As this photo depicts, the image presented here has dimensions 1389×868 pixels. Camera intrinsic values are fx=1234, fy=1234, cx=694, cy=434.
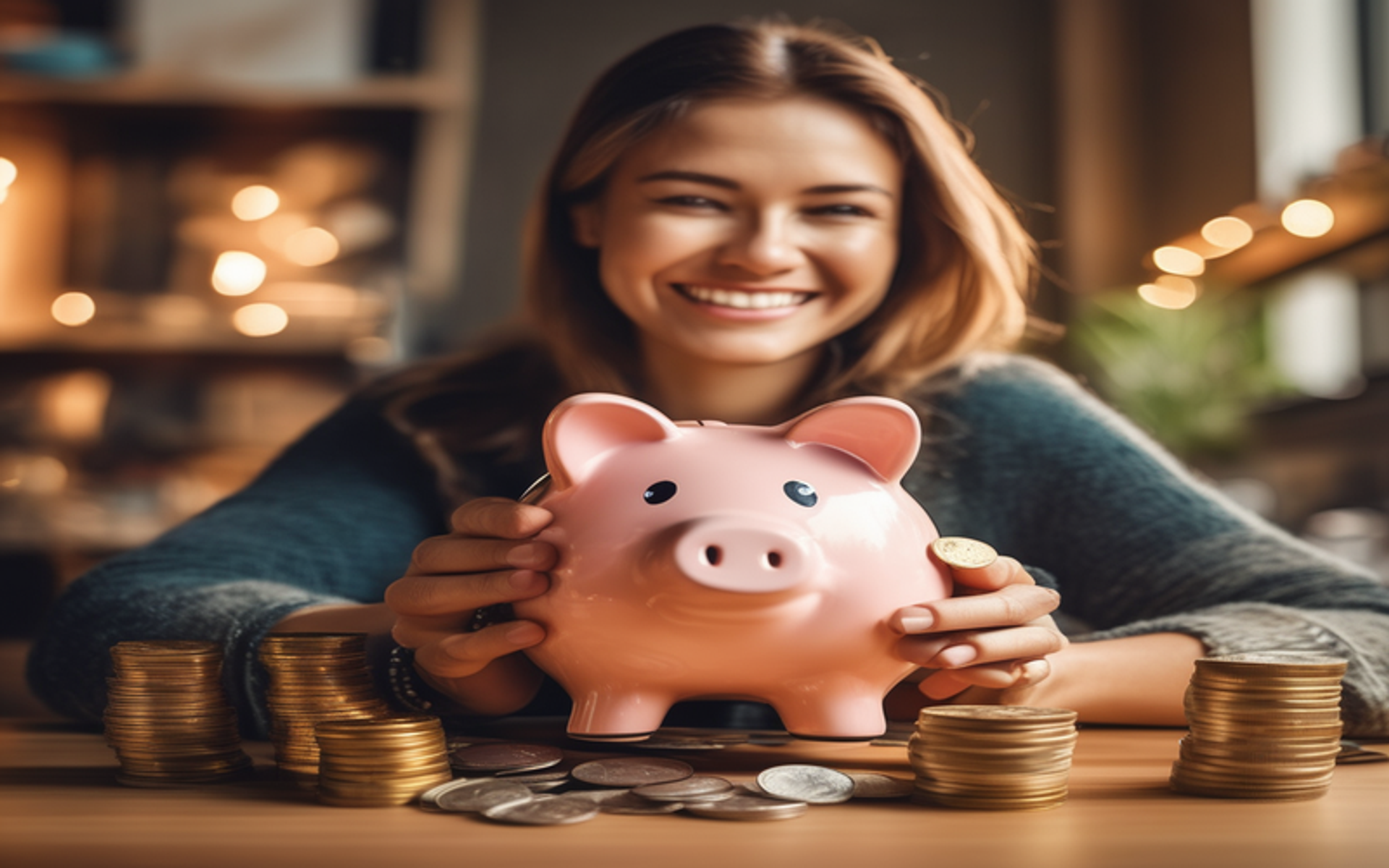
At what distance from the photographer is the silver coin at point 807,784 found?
2.12ft

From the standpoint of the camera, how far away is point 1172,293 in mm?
3564

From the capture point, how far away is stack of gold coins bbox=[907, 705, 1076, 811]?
63 cm

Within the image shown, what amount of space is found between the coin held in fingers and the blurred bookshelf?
248 centimetres

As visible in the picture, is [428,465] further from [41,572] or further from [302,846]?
[41,572]

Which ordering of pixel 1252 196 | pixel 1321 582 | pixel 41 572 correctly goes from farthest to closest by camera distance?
pixel 1252 196 → pixel 41 572 → pixel 1321 582

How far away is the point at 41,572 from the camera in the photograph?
3.05 meters

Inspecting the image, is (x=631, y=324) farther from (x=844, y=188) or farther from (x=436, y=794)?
(x=436, y=794)

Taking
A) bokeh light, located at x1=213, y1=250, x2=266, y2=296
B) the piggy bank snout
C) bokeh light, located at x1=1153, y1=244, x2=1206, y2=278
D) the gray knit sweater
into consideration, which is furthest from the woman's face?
bokeh light, located at x1=1153, y1=244, x2=1206, y2=278

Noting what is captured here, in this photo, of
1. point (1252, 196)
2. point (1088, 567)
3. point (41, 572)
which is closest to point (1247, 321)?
point (1252, 196)

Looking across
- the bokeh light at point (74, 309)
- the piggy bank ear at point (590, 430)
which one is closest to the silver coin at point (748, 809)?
the piggy bank ear at point (590, 430)

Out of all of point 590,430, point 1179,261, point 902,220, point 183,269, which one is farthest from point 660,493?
point 1179,261

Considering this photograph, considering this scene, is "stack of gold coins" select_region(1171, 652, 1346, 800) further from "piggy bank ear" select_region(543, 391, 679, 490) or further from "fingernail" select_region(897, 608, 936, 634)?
"piggy bank ear" select_region(543, 391, 679, 490)

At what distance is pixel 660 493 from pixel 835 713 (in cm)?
17

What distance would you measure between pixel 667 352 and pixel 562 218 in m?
0.20
